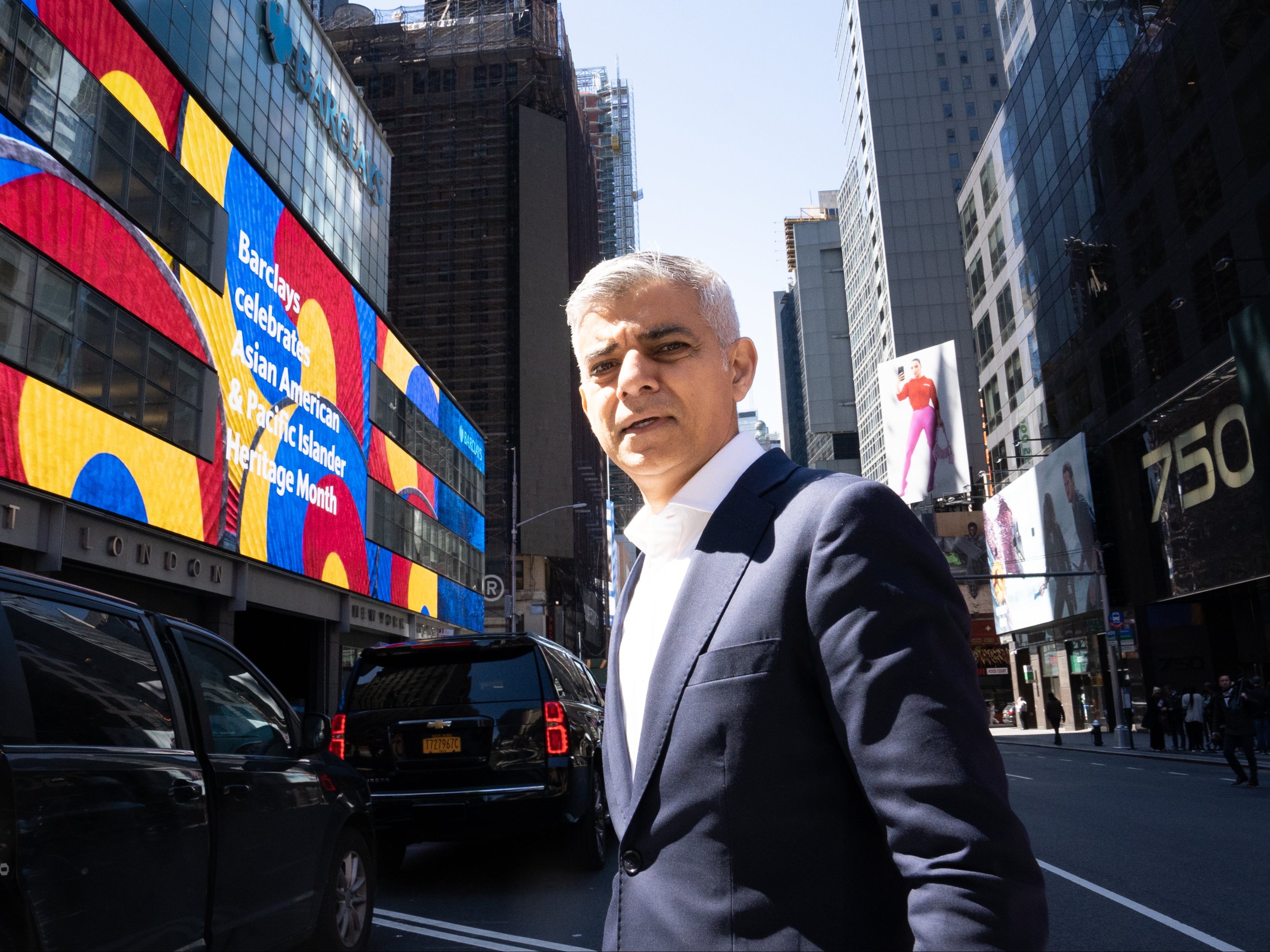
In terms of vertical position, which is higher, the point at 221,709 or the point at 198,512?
the point at 198,512

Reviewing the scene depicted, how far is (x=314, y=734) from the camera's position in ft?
17.7

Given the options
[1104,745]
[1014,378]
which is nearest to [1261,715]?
[1104,745]

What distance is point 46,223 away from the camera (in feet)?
56.6

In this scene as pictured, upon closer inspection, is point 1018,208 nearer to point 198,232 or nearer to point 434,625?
point 434,625

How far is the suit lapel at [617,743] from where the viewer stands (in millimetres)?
1789

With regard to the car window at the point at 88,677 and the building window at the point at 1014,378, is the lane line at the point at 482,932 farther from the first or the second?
the building window at the point at 1014,378

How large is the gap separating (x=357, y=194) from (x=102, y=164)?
2351cm

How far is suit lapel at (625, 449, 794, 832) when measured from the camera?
1.61 meters

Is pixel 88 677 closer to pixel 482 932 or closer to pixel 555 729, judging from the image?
pixel 482 932

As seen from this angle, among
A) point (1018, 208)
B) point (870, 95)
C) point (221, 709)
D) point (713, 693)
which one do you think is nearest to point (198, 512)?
point (221, 709)

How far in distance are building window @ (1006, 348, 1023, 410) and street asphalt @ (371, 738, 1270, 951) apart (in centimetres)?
3891

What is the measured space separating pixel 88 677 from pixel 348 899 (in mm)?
2538

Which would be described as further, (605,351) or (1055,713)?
(1055,713)

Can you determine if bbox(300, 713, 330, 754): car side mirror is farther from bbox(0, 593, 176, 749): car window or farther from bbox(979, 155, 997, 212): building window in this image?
bbox(979, 155, 997, 212): building window
